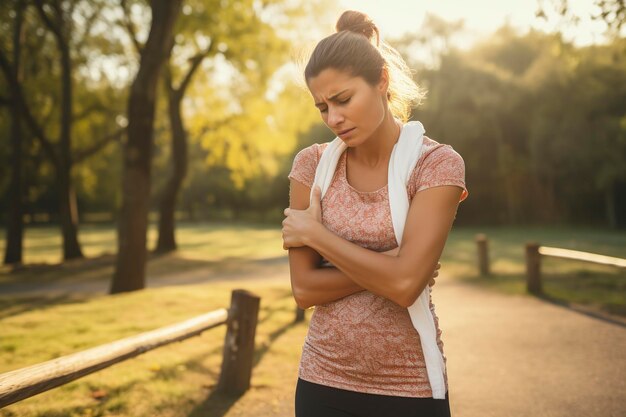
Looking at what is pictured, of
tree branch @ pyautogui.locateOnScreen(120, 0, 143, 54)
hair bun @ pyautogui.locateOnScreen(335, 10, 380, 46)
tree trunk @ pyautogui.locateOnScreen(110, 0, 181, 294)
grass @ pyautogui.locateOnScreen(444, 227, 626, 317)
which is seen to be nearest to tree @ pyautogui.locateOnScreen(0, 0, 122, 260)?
tree branch @ pyautogui.locateOnScreen(120, 0, 143, 54)

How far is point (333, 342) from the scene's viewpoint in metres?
1.95

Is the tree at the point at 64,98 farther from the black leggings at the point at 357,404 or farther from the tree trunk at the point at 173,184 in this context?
the black leggings at the point at 357,404

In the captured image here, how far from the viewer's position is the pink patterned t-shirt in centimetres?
189

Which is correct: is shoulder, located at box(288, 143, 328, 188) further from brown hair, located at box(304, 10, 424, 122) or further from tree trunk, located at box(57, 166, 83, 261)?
tree trunk, located at box(57, 166, 83, 261)

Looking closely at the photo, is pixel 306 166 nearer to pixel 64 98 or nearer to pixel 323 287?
pixel 323 287

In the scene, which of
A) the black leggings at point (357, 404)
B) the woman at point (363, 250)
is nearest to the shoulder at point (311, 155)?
the woman at point (363, 250)

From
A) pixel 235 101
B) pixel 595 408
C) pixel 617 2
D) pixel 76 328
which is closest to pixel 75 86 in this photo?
pixel 235 101

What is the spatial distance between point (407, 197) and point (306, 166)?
0.45 meters

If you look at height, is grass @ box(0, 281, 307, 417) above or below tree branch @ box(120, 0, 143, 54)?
below

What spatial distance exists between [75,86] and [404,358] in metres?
24.6

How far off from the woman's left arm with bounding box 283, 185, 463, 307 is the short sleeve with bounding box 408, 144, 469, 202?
0.02 m

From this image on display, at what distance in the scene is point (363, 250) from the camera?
76.2 inches

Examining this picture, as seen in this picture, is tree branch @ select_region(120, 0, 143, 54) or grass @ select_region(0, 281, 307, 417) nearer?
grass @ select_region(0, 281, 307, 417)

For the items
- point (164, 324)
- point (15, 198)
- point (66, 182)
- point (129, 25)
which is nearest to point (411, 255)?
point (164, 324)
